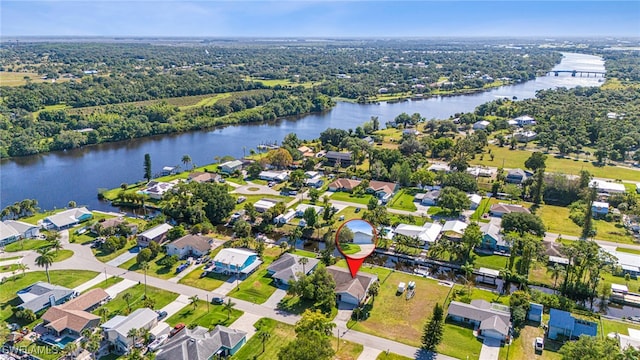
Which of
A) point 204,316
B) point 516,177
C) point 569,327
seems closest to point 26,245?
point 204,316

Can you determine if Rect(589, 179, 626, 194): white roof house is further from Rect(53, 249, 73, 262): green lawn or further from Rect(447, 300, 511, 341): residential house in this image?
Rect(53, 249, 73, 262): green lawn

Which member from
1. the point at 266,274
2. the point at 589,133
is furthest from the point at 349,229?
the point at 589,133

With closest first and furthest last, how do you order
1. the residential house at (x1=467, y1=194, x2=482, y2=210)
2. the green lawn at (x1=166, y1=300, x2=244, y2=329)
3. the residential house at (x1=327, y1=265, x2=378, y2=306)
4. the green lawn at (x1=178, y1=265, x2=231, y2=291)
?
the green lawn at (x1=166, y1=300, x2=244, y2=329), the residential house at (x1=327, y1=265, x2=378, y2=306), the green lawn at (x1=178, y1=265, x2=231, y2=291), the residential house at (x1=467, y1=194, x2=482, y2=210)

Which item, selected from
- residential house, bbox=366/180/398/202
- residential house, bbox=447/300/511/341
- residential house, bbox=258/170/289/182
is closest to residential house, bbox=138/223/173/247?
residential house, bbox=258/170/289/182

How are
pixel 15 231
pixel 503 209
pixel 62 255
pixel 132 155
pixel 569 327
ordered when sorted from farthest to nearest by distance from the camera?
pixel 132 155, pixel 503 209, pixel 15 231, pixel 62 255, pixel 569 327

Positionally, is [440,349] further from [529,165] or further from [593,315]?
[529,165]

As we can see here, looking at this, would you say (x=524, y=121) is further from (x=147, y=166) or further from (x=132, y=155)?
(x=132, y=155)
